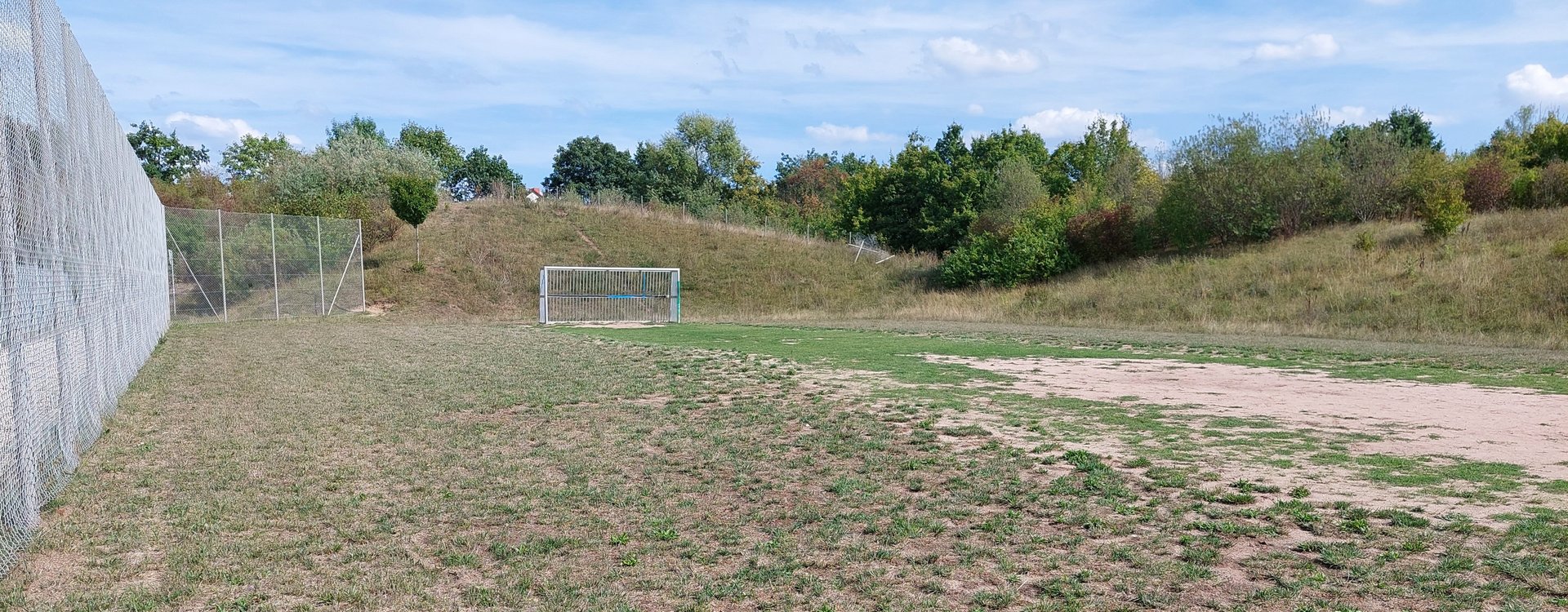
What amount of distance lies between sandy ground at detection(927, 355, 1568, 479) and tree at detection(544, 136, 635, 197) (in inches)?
2430

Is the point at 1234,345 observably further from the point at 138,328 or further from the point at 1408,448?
the point at 138,328

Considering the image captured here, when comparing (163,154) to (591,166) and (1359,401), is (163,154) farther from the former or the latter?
(1359,401)

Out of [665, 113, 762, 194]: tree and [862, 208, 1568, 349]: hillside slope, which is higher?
[665, 113, 762, 194]: tree

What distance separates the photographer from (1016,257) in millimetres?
36188

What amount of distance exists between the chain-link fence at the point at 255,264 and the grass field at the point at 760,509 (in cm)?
1483

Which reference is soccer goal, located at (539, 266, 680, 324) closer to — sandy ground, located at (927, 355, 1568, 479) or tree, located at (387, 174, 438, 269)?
tree, located at (387, 174, 438, 269)

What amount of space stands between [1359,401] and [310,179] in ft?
138

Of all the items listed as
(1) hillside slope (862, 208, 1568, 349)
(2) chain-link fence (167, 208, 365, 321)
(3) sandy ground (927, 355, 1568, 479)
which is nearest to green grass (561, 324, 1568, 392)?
(3) sandy ground (927, 355, 1568, 479)

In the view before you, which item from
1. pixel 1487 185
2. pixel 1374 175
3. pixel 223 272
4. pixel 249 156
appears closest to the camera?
pixel 223 272

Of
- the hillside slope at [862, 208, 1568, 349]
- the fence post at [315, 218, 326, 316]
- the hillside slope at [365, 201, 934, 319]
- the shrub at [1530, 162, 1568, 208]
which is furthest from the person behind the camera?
the hillside slope at [365, 201, 934, 319]

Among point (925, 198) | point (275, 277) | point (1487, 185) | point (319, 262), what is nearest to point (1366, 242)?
point (1487, 185)

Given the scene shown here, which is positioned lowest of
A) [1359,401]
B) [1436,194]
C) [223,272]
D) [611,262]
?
[1359,401]

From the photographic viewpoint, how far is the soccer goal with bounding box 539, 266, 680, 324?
1154 inches

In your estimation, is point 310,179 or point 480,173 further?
point 480,173
